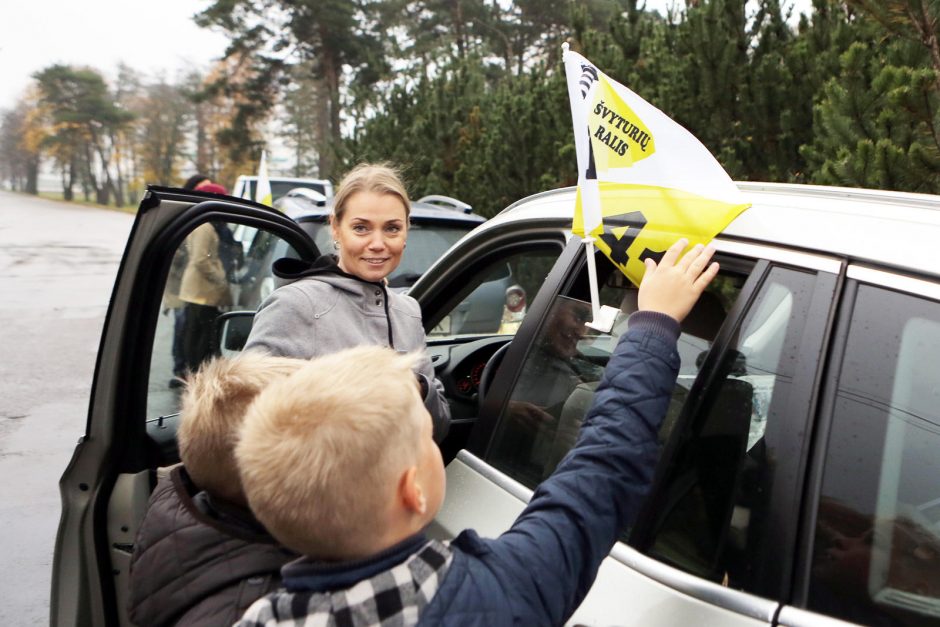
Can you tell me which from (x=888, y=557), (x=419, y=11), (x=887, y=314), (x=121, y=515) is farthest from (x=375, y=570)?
(x=419, y=11)

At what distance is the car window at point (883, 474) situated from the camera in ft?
3.99

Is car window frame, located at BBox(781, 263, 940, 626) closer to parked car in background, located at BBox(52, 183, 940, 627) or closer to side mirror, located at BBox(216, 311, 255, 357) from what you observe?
parked car in background, located at BBox(52, 183, 940, 627)

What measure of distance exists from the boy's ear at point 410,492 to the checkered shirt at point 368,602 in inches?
2.7

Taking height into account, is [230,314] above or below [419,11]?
below

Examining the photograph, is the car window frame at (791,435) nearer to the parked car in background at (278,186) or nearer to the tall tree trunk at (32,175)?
the parked car in background at (278,186)

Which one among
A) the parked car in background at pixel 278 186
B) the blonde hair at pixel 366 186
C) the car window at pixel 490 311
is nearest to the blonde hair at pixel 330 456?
the blonde hair at pixel 366 186

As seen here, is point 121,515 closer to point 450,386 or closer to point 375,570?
point 450,386

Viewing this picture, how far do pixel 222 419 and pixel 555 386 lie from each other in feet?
A: 2.88

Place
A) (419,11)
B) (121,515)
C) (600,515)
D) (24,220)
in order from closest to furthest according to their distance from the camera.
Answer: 1. (600,515)
2. (121,515)
3. (419,11)
4. (24,220)

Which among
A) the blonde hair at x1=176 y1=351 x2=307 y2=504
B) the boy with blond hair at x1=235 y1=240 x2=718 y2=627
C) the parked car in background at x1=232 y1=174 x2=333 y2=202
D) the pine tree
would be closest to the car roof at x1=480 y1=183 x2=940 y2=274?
the boy with blond hair at x1=235 y1=240 x2=718 y2=627

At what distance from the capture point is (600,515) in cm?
133

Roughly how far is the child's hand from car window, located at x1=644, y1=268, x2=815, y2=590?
0.33 ft

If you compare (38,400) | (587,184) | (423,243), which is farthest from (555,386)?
(38,400)

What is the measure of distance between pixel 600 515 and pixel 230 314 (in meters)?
2.04
